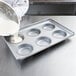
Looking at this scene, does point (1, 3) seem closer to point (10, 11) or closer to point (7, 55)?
point (10, 11)

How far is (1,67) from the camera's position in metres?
0.69

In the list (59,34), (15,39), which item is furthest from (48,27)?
(15,39)

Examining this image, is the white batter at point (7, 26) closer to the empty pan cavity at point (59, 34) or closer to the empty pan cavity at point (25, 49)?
the empty pan cavity at point (25, 49)

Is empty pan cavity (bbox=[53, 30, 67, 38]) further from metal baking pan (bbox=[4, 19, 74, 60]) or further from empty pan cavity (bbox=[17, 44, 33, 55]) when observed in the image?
empty pan cavity (bbox=[17, 44, 33, 55])

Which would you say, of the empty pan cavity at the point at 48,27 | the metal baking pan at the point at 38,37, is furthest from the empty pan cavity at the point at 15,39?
the empty pan cavity at the point at 48,27

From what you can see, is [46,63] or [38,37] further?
[38,37]

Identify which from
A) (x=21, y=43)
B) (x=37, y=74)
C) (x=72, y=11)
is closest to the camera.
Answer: (x=37, y=74)

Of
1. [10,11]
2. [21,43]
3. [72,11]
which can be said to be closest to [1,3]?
[10,11]

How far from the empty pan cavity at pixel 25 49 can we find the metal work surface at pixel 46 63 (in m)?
0.04

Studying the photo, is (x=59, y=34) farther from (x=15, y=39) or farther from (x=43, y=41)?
(x=15, y=39)

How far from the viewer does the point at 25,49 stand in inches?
29.9

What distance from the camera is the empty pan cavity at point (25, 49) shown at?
2.40 ft

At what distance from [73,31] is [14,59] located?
0.34 metres

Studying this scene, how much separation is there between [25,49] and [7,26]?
13 cm
